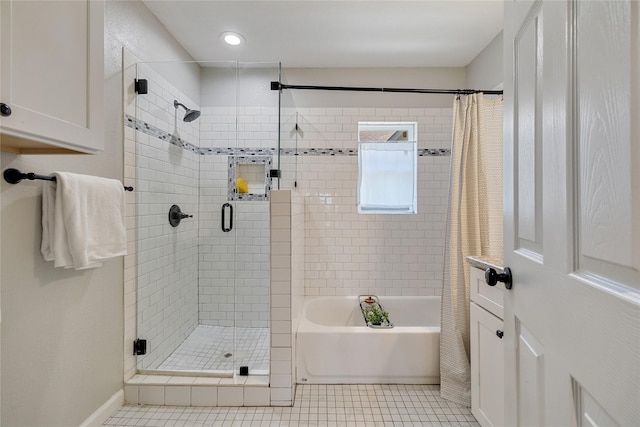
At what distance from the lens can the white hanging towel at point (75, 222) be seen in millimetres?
1378

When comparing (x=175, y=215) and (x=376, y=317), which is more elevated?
(x=175, y=215)

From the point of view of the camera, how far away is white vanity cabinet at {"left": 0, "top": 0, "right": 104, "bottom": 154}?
912mm

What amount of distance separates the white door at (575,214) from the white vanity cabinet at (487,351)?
24.7 inches

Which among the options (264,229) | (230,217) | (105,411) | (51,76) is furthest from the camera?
(230,217)

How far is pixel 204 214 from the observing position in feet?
7.77

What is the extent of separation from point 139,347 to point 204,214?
954mm

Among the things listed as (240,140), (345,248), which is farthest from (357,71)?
(345,248)

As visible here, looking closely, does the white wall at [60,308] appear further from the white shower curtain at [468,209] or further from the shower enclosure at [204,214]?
the white shower curtain at [468,209]

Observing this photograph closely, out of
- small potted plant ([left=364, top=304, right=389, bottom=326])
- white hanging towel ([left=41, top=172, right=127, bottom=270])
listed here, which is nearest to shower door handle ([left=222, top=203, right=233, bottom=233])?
white hanging towel ([left=41, top=172, right=127, bottom=270])

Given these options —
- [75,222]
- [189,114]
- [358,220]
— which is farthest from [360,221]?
[75,222]

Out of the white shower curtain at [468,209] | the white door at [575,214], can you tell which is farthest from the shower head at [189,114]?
the white door at [575,214]

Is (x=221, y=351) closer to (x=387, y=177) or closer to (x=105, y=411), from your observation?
(x=105, y=411)

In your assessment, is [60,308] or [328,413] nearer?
[60,308]

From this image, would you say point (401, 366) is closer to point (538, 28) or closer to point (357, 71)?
point (538, 28)
